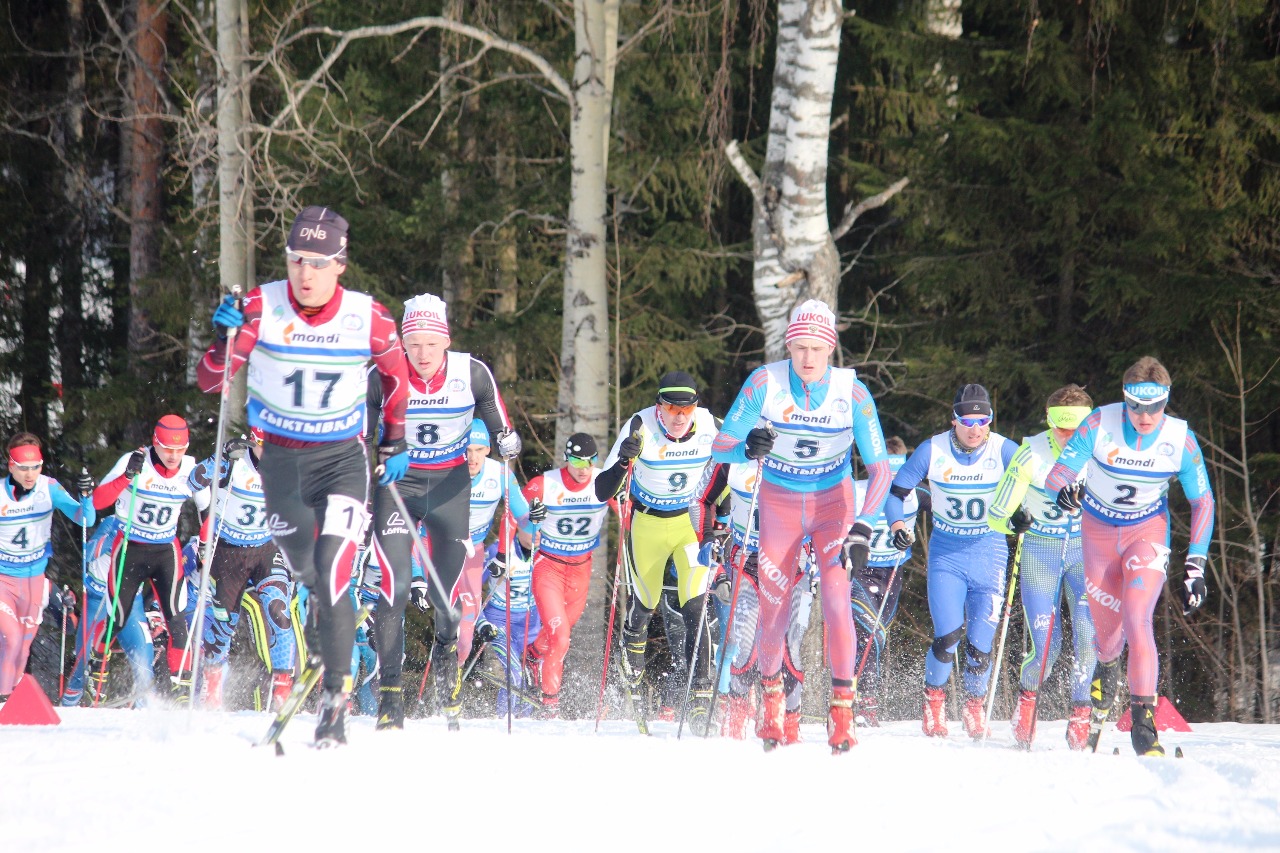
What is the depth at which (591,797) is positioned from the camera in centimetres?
474

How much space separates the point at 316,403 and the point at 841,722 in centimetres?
278

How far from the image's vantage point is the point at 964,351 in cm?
1591

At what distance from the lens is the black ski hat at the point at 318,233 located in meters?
5.35

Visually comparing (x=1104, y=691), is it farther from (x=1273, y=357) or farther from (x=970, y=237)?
(x=970, y=237)

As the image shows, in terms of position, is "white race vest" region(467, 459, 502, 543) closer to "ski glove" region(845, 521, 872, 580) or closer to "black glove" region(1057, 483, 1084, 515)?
"ski glove" region(845, 521, 872, 580)

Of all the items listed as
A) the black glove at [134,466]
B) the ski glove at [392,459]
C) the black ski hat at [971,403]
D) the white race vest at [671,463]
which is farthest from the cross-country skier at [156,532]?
the black ski hat at [971,403]

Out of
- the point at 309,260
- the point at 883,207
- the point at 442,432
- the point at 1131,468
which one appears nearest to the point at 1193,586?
the point at 1131,468

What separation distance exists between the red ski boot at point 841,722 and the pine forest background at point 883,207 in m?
6.72

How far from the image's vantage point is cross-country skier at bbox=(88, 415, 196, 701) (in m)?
10.3

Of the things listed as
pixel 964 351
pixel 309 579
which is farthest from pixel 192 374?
pixel 309 579

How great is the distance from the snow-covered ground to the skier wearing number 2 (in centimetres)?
64

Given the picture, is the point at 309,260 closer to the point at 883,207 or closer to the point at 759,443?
the point at 759,443

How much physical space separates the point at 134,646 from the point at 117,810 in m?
7.11

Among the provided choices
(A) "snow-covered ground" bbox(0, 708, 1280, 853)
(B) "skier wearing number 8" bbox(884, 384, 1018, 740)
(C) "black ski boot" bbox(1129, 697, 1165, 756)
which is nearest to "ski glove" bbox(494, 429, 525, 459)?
(A) "snow-covered ground" bbox(0, 708, 1280, 853)
